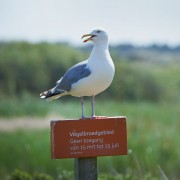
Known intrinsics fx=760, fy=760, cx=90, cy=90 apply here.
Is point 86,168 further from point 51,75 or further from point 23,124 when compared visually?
point 51,75

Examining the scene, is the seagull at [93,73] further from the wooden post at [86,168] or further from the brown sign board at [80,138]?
the wooden post at [86,168]

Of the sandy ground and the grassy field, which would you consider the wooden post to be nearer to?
the grassy field

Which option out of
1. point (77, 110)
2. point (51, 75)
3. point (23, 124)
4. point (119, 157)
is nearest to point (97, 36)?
point (119, 157)

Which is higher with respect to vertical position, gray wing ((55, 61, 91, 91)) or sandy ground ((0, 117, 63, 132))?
sandy ground ((0, 117, 63, 132))

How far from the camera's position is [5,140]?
43.4 ft

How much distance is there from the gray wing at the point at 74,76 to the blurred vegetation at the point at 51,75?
15789 mm

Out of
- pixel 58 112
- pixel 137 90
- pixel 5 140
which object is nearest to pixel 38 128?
pixel 5 140

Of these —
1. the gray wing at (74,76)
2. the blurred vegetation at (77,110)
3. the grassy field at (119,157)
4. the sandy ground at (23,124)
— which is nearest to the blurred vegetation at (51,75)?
the blurred vegetation at (77,110)

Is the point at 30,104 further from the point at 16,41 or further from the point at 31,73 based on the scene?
the point at 16,41

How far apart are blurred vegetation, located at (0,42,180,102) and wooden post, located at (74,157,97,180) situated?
15.8 meters

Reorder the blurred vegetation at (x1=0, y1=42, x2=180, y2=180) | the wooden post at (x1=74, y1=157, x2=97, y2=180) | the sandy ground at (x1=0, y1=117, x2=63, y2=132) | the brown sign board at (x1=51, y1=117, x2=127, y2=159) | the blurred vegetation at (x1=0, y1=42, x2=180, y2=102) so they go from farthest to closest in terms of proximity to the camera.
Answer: the blurred vegetation at (x1=0, y1=42, x2=180, y2=102)
the sandy ground at (x1=0, y1=117, x2=63, y2=132)
the blurred vegetation at (x1=0, y1=42, x2=180, y2=180)
the wooden post at (x1=74, y1=157, x2=97, y2=180)
the brown sign board at (x1=51, y1=117, x2=127, y2=159)

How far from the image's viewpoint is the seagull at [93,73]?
5680 millimetres

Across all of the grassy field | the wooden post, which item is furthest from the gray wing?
the grassy field

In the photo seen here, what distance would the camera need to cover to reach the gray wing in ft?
18.7
